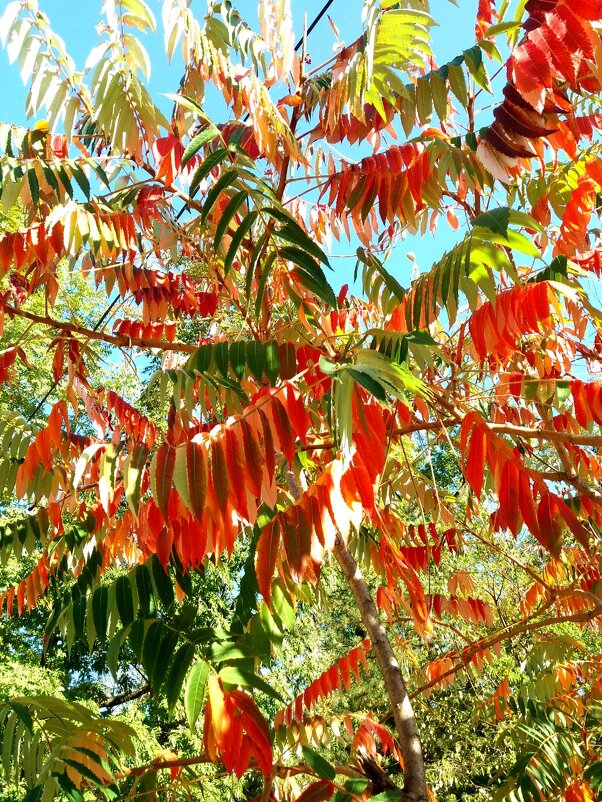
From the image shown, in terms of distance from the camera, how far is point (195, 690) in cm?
150

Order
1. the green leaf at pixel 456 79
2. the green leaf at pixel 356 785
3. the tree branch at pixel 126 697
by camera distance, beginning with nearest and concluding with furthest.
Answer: the green leaf at pixel 356 785 → the green leaf at pixel 456 79 → the tree branch at pixel 126 697

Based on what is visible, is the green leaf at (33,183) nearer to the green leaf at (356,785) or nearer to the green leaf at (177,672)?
the green leaf at (177,672)

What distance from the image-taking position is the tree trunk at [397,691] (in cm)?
201

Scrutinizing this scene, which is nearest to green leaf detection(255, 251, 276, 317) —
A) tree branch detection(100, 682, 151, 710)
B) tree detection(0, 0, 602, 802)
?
tree detection(0, 0, 602, 802)

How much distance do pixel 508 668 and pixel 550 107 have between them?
818cm

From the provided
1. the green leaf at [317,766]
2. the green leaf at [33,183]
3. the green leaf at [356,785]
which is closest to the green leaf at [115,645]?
the green leaf at [317,766]

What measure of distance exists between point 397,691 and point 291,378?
1147mm

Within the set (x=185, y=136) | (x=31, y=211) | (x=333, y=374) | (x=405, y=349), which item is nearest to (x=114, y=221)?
(x=31, y=211)

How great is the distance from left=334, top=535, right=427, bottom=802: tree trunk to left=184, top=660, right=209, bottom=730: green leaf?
2.70 ft

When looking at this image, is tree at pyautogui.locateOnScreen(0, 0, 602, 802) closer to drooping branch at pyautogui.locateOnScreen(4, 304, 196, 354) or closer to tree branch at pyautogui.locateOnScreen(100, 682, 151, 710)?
drooping branch at pyautogui.locateOnScreen(4, 304, 196, 354)

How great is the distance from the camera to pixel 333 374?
1352 millimetres

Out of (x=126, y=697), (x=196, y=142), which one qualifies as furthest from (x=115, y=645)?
(x=126, y=697)

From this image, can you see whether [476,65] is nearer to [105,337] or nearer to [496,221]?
[496,221]

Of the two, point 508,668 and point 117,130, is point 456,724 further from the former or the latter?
point 117,130
